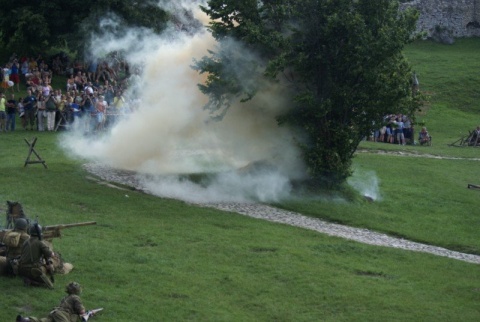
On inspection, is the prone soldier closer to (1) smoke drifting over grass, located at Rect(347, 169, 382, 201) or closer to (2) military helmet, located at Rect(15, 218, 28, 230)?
(2) military helmet, located at Rect(15, 218, 28, 230)

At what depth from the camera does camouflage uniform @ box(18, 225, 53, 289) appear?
80.8ft

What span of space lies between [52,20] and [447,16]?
45719 mm

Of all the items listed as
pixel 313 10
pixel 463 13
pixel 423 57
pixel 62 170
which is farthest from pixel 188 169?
pixel 463 13

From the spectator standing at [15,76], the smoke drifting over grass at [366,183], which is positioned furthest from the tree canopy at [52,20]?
the smoke drifting over grass at [366,183]

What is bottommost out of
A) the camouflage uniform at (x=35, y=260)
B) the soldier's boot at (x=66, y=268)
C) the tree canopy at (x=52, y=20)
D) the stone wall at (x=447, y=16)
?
the soldier's boot at (x=66, y=268)

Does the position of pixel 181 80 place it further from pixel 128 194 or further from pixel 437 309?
pixel 437 309

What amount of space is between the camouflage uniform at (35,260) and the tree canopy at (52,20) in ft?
107

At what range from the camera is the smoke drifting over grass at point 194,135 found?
43.1 metres

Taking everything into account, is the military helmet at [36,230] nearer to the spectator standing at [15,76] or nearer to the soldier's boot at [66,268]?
the soldier's boot at [66,268]

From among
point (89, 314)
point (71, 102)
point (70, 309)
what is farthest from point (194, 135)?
point (70, 309)

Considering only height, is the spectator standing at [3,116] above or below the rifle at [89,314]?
above

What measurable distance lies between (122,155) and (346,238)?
13.8m

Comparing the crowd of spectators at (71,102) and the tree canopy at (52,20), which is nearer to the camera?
the crowd of spectators at (71,102)

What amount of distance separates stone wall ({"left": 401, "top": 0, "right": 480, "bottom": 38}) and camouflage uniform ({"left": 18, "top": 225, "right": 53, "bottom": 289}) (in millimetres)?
73189
